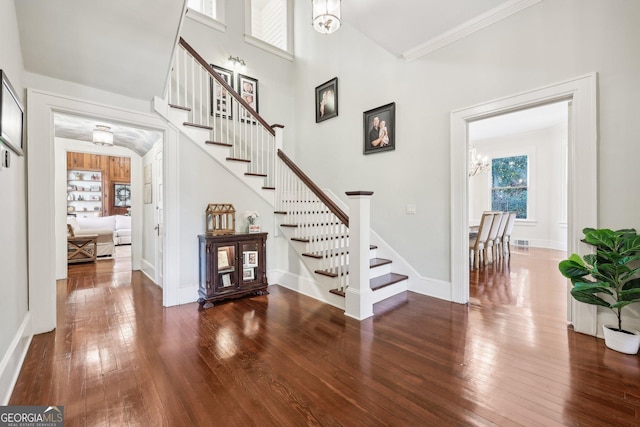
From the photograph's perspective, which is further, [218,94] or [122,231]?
[122,231]

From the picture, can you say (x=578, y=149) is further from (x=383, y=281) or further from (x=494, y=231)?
(x=494, y=231)

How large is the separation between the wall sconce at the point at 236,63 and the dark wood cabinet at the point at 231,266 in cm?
328

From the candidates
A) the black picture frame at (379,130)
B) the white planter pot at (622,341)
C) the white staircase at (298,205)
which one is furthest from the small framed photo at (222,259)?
the white planter pot at (622,341)

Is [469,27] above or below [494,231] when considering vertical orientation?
above

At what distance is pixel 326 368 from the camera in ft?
6.48

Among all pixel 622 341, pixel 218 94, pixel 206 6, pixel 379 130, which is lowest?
pixel 622 341

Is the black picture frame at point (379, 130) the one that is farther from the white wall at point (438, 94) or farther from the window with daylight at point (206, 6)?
the window with daylight at point (206, 6)

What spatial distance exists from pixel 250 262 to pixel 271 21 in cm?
557

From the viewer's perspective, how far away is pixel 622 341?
84.5 inches

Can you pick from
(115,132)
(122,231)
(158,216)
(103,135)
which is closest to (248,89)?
(115,132)

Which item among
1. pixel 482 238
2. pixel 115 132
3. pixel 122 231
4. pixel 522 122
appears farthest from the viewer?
pixel 122 231

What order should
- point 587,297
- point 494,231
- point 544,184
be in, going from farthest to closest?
point 544,184 → point 494,231 → point 587,297

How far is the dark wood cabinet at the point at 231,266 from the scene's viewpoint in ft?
10.8

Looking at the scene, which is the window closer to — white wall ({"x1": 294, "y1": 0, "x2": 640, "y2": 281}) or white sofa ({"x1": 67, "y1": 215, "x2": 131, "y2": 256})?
white wall ({"x1": 294, "y1": 0, "x2": 640, "y2": 281})
